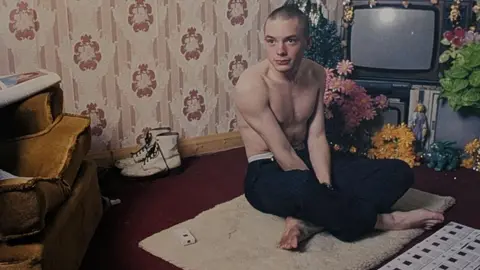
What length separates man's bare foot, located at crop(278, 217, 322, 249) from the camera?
1.88 meters

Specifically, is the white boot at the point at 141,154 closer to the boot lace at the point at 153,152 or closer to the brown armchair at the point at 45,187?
the boot lace at the point at 153,152

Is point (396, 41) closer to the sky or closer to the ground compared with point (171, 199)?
closer to the sky

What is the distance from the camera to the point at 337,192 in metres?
1.87

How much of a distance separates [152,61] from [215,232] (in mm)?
1088

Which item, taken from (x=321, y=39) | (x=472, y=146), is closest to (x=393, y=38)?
(x=321, y=39)

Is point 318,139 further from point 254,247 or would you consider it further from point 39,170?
point 39,170

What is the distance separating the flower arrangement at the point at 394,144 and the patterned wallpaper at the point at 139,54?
0.77 metres

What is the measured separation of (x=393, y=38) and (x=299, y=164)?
3.70 ft

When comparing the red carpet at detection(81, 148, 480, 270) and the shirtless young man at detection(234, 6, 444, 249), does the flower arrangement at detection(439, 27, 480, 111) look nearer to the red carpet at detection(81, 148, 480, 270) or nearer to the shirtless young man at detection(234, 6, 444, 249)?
the red carpet at detection(81, 148, 480, 270)

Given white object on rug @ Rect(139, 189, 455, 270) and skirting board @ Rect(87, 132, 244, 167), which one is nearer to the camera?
white object on rug @ Rect(139, 189, 455, 270)

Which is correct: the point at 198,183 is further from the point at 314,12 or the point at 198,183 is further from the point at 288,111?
the point at 314,12

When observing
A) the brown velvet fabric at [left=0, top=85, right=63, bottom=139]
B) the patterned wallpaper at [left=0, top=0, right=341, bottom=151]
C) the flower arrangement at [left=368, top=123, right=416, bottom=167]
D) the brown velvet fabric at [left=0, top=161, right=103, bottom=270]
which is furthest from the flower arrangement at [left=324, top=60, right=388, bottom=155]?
the brown velvet fabric at [left=0, top=85, right=63, bottom=139]

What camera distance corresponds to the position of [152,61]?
9.17ft

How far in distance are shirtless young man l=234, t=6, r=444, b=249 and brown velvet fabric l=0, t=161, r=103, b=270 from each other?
571mm
